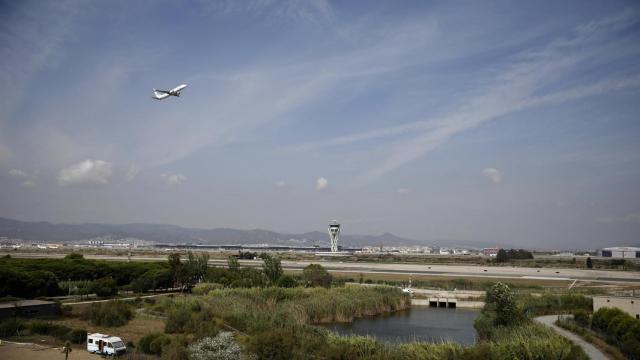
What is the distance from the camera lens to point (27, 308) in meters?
36.1

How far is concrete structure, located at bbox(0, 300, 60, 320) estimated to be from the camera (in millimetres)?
34722

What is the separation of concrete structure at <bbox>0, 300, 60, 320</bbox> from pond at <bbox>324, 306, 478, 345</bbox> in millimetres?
20600

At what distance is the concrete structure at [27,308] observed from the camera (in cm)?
3472

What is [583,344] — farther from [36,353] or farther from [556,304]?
[36,353]

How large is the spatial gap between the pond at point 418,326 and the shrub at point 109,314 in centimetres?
1484

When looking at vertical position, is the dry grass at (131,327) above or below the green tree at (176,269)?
below

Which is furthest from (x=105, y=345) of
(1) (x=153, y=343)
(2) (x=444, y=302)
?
(2) (x=444, y=302)

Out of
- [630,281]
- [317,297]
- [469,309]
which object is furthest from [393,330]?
[630,281]

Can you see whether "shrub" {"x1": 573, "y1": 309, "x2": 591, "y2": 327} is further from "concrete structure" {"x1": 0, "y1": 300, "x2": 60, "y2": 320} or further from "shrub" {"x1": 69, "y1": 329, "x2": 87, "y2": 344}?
"concrete structure" {"x1": 0, "y1": 300, "x2": 60, "y2": 320}

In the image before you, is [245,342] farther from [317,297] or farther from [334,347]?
[317,297]

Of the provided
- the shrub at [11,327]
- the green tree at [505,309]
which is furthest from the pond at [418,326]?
the shrub at [11,327]

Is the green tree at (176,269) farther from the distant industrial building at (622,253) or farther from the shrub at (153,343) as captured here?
the distant industrial building at (622,253)

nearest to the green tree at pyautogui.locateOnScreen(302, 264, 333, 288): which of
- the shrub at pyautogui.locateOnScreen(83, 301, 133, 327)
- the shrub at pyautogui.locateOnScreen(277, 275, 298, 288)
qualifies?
the shrub at pyautogui.locateOnScreen(277, 275, 298, 288)

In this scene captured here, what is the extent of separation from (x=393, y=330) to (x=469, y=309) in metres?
15.3
